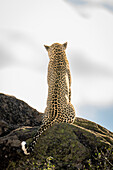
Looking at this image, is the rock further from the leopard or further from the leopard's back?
the leopard's back

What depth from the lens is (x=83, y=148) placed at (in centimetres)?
830

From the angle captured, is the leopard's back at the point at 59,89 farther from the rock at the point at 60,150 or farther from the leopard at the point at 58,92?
the rock at the point at 60,150

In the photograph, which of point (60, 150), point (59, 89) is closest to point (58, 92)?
point (59, 89)

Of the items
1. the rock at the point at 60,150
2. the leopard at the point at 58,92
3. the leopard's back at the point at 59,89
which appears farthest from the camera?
the leopard's back at the point at 59,89

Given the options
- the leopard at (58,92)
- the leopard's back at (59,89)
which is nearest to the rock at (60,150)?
the leopard at (58,92)

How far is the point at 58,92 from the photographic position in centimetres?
1062

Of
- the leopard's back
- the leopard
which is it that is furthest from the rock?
the leopard's back

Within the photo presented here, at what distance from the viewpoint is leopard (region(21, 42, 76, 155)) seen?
33.2 feet

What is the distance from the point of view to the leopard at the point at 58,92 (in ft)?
33.2

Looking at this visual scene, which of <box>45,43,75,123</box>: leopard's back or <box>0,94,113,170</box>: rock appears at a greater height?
<box>45,43,75,123</box>: leopard's back

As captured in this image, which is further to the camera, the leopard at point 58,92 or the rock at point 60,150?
the leopard at point 58,92

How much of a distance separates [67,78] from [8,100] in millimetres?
3211

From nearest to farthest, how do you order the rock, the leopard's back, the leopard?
the rock < the leopard < the leopard's back

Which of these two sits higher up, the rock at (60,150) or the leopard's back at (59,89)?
the leopard's back at (59,89)
